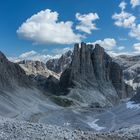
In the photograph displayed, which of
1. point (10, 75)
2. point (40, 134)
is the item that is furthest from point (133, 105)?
point (10, 75)

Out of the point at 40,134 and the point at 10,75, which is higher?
the point at 10,75

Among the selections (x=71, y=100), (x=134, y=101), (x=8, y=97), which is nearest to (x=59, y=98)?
(x=71, y=100)

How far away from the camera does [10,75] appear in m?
169

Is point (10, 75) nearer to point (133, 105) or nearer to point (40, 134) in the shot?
point (133, 105)

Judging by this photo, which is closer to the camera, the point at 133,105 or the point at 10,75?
the point at 133,105

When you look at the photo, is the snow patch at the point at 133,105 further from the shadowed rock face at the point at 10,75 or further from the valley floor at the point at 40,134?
the valley floor at the point at 40,134

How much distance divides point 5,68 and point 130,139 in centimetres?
13200

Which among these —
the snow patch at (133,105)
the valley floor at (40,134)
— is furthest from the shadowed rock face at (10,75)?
the valley floor at (40,134)

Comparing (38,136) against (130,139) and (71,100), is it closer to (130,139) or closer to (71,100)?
(130,139)

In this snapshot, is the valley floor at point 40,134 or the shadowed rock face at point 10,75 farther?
the shadowed rock face at point 10,75

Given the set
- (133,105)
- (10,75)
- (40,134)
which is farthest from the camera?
(10,75)

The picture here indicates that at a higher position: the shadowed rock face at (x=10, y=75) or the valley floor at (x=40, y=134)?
the shadowed rock face at (x=10, y=75)

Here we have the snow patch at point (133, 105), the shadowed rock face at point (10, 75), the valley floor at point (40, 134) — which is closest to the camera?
the valley floor at point (40, 134)

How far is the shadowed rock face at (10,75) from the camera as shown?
154 metres
